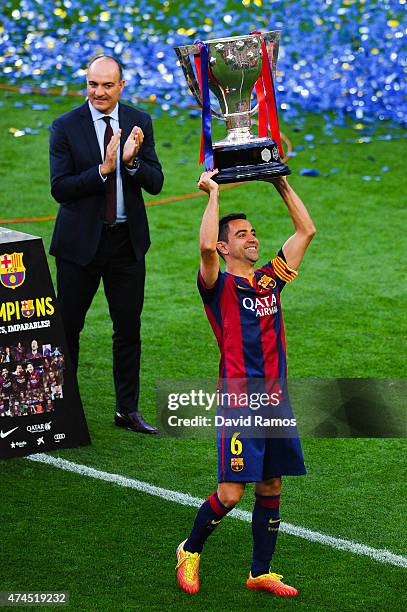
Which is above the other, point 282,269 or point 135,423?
point 282,269

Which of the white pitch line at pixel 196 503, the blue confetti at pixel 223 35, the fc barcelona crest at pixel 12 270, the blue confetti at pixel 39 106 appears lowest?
the white pitch line at pixel 196 503

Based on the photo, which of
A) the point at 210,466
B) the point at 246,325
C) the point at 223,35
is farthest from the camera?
the point at 223,35

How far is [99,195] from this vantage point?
714 centimetres

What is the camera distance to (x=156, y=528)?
20.4 ft

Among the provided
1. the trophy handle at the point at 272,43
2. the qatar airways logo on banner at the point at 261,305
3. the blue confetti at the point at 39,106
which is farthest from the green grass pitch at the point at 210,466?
the blue confetti at the point at 39,106

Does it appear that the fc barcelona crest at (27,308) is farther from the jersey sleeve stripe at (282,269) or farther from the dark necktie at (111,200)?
the jersey sleeve stripe at (282,269)

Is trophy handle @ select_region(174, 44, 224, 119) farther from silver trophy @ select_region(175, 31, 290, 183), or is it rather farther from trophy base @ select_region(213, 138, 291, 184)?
trophy base @ select_region(213, 138, 291, 184)

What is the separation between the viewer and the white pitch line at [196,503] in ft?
19.4

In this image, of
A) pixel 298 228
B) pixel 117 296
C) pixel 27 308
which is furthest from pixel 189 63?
pixel 117 296

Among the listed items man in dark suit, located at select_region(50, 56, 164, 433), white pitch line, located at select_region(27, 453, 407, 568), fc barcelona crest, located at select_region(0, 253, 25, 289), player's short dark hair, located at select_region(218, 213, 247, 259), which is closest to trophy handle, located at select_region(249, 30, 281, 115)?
player's short dark hair, located at select_region(218, 213, 247, 259)

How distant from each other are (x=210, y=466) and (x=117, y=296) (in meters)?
1.14

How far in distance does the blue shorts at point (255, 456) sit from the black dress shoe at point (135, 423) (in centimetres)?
229

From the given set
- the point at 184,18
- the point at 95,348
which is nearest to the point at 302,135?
the point at 184,18

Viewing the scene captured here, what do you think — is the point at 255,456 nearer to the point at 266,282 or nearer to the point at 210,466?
the point at 266,282
